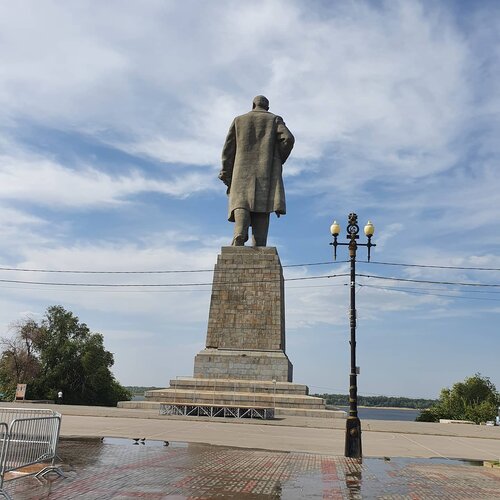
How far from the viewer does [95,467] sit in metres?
8.50

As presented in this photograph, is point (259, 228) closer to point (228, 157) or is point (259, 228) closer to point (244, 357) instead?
point (228, 157)

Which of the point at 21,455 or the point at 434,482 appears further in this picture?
the point at 434,482

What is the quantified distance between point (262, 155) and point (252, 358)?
917 centimetres

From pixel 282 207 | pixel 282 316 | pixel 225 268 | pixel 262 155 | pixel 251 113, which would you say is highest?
pixel 251 113

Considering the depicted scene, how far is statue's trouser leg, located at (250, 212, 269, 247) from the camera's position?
24.7m

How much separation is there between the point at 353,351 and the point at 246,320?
1113 centimetres

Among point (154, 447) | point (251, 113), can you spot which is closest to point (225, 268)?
point (251, 113)

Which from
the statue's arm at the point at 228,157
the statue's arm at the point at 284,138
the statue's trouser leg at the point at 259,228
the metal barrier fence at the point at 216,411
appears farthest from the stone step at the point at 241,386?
the statue's arm at the point at 284,138

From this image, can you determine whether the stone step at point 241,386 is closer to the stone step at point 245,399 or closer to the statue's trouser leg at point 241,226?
the stone step at point 245,399

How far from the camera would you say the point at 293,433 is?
15.0 m

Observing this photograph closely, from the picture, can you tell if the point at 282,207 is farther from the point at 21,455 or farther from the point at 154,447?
the point at 21,455

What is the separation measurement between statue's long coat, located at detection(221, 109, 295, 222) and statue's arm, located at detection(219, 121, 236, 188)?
0.05 meters

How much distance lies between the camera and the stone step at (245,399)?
64.4ft

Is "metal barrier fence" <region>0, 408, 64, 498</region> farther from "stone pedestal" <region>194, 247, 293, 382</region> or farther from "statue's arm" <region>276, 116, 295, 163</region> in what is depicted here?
"statue's arm" <region>276, 116, 295, 163</region>
